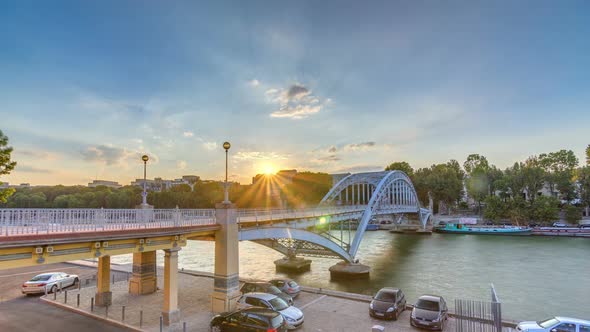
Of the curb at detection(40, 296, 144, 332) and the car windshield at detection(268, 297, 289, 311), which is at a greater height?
the car windshield at detection(268, 297, 289, 311)

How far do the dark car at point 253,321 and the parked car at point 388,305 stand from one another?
5.63m

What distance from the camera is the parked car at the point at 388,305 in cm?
1588

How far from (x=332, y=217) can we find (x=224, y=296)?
20.6 metres

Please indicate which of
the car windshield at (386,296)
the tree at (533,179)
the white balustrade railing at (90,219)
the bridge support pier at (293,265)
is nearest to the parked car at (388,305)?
the car windshield at (386,296)

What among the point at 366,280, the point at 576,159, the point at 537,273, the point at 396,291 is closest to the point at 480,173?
the point at 576,159

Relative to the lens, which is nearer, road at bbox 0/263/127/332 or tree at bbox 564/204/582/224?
road at bbox 0/263/127/332

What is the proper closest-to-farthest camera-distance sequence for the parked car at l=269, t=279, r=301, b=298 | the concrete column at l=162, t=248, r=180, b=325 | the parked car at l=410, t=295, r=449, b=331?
the parked car at l=410, t=295, r=449, b=331, the concrete column at l=162, t=248, r=180, b=325, the parked car at l=269, t=279, r=301, b=298

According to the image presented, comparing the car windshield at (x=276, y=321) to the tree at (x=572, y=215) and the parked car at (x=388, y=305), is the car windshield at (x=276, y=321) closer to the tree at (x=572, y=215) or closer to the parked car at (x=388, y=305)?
the parked car at (x=388, y=305)

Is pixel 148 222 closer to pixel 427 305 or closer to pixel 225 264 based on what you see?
pixel 225 264

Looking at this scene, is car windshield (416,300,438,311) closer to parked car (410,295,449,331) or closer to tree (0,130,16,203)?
parked car (410,295,449,331)

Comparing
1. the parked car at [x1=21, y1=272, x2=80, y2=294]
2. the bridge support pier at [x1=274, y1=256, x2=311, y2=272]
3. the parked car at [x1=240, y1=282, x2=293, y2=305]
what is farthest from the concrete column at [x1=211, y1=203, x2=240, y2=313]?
the bridge support pier at [x1=274, y1=256, x2=311, y2=272]

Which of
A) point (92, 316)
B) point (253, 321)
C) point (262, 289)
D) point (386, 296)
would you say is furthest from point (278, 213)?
point (92, 316)

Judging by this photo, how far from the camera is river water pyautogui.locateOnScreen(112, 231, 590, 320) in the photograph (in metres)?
27.0

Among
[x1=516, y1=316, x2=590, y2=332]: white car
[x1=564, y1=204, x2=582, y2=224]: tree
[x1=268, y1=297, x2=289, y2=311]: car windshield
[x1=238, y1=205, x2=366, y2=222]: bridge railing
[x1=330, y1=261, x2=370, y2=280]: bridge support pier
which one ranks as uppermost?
[x1=238, y1=205, x2=366, y2=222]: bridge railing
